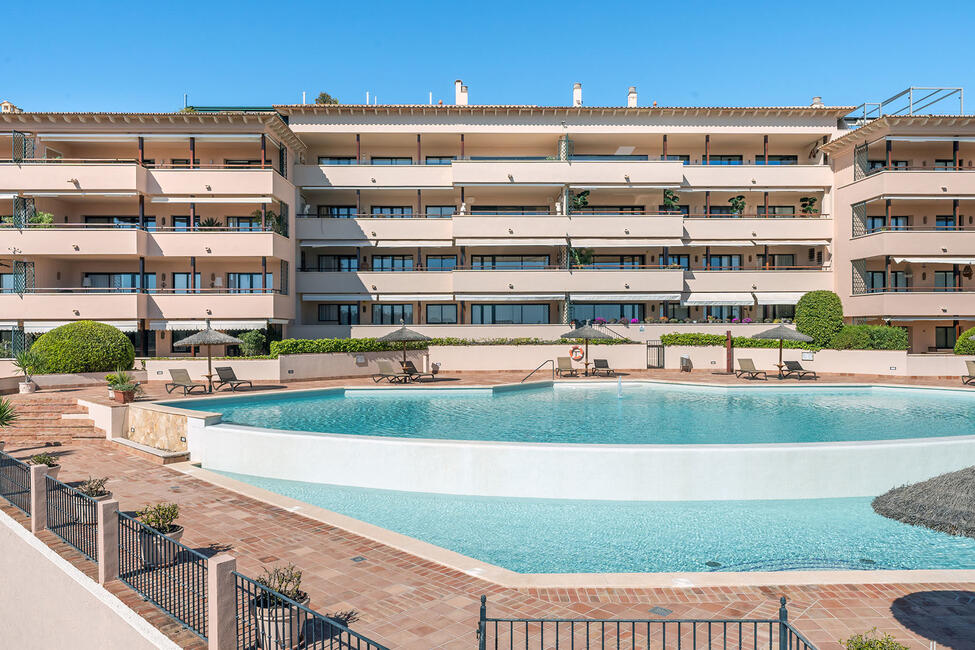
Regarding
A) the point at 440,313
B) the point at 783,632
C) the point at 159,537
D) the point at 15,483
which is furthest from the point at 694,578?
the point at 440,313

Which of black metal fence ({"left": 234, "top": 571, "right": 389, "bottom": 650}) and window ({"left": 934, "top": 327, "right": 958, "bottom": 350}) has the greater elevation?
window ({"left": 934, "top": 327, "right": 958, "bottom": 350})

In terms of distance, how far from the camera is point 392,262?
37.5 meters

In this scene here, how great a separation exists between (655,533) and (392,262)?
30267 millimetres

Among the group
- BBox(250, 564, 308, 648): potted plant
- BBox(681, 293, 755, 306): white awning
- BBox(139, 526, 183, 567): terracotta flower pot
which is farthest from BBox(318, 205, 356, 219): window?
BBox(250, 564, 308, 648): potted plant

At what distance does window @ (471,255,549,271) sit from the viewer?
120 feet

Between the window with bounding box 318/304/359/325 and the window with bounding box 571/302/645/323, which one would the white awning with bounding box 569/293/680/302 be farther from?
Result: the window with bounding box 318/304/359/325

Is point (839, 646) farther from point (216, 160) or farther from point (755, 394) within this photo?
point (216, 160)

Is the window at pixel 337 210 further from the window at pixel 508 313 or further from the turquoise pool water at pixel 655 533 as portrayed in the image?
the turquoise pool water at pixel 655 533

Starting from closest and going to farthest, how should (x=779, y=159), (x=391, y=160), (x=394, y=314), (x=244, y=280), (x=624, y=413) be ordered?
(x=624, y=413)
(x=244, y=280)
(x=394, y=314)
(x=391, y=160)
(x=779, y=159)

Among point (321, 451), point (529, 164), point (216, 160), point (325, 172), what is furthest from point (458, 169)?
point (321, 451)

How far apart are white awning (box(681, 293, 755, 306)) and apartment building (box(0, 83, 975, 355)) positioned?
0.12m

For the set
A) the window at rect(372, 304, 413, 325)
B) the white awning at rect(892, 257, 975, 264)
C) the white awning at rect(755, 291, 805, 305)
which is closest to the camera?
the white awning at rect(892, 257, 975, 264)

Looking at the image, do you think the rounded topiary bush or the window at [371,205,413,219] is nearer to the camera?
the rounded topiary bush

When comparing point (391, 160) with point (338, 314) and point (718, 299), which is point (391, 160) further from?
point (718, 299)
